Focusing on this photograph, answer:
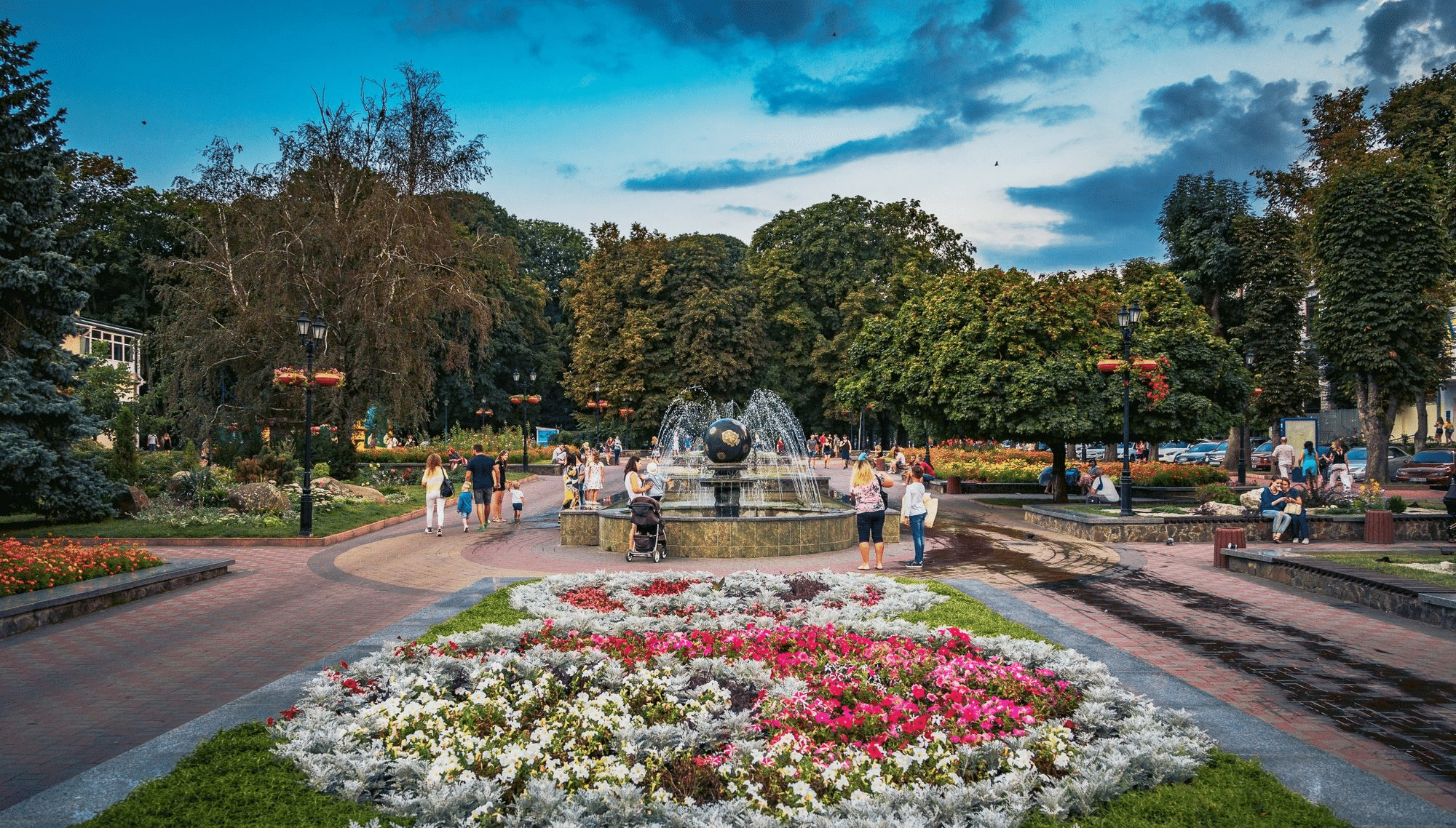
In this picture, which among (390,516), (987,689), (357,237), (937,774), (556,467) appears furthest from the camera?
(556,467)

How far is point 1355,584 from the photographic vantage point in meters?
10.7

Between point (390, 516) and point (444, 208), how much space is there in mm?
17326

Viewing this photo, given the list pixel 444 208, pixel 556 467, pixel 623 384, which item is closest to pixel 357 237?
pixel 444 208

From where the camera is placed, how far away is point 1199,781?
4.56 meters

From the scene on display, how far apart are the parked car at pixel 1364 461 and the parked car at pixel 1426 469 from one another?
1.87 feet

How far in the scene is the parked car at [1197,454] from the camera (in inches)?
1799

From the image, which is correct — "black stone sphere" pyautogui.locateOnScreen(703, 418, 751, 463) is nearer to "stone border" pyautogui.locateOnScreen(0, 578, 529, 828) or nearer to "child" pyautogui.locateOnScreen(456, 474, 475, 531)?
"child" pyautogui.locateOnScreen(456, 474, 475, 531)

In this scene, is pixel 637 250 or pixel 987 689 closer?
pixel 987 689

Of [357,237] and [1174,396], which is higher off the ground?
[357,237]

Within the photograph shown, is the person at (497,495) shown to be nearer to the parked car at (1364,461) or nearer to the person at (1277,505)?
the person at (1277,505)

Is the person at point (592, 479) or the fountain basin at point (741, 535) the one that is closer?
the fountain basin at point (741, 535)

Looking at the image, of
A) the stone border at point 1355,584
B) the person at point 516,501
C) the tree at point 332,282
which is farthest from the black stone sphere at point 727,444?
the tree at point 332,282

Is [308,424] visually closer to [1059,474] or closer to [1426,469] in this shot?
[1059,474]

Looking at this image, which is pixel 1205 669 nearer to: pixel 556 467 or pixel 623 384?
pixel 556 467
